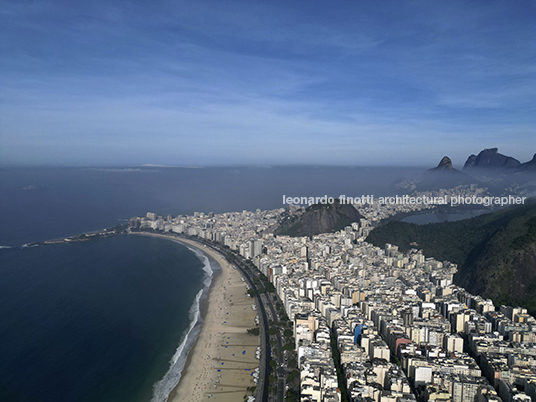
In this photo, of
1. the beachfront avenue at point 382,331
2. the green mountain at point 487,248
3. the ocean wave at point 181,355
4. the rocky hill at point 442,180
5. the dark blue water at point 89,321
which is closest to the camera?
the beachfront avenue at point 382,331

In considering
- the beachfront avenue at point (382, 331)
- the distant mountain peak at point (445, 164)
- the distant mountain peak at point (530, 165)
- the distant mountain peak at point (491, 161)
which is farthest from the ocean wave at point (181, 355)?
the distant mountain peak at point (491, 161)

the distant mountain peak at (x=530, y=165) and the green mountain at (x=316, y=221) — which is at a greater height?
the distant mountain peak at (x=530, y=165)

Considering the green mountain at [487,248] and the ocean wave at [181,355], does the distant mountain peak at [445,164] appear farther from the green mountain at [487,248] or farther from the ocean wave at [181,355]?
the ocean wave at [181,355]

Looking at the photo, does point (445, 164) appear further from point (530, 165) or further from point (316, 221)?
point (316, 221)

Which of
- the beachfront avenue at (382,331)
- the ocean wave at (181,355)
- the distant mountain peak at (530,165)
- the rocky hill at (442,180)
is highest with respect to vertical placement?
the distant mountain peak at (530,165)

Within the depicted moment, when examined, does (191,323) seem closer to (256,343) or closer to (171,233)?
(256,343)

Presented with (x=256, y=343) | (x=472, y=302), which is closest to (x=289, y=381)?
(x=256, y=343)
